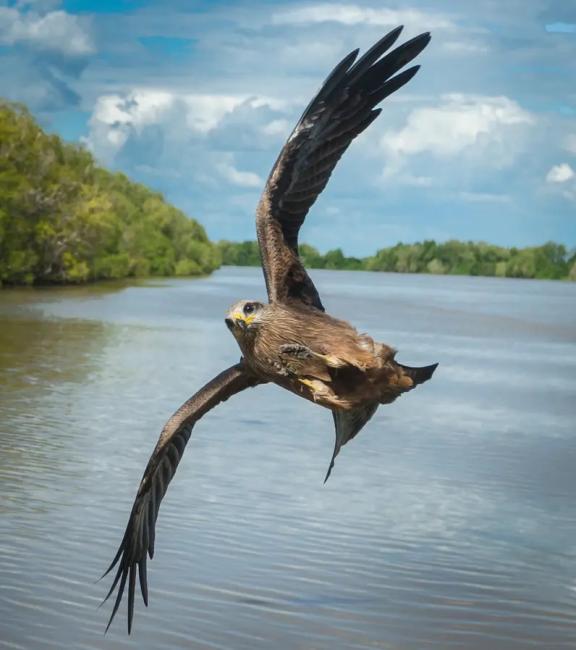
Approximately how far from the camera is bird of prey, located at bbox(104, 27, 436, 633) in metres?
6.61

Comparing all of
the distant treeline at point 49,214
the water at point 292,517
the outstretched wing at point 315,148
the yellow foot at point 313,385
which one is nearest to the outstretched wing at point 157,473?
the water at point 292,517

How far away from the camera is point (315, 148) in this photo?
794 centimetres

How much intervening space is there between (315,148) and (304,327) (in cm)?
134

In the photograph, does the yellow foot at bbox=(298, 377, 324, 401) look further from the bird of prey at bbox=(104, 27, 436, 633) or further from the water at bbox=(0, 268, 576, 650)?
the water at bbox=(0, 268, 576, 650)

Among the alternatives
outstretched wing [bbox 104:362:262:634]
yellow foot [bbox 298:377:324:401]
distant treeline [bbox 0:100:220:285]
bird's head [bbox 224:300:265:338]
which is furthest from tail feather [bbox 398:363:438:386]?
distant treeline [bbox 0:100:220:285]

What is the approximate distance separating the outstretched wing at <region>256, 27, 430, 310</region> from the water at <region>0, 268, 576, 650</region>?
94.3 inches

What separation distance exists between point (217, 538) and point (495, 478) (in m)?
4.41

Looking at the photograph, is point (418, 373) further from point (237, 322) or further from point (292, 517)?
point (292, 517)

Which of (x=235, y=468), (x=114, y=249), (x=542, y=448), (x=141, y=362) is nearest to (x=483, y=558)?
(x=235, y=468)

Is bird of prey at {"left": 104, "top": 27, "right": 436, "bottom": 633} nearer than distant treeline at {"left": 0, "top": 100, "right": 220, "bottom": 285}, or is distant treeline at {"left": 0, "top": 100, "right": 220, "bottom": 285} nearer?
bird of prey at {"left": 104, "top": 27, "right": 436, "bottom": 633}

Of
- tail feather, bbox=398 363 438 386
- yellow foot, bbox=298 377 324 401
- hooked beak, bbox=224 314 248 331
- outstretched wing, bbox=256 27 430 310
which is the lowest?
yellow foot, bbox=298 377 324 401

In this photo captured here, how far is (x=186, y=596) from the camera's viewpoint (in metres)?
9.18

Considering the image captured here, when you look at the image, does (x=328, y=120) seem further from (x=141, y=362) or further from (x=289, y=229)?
(x=141, y=362)

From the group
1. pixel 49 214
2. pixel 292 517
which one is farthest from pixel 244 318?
pixel 49 214
